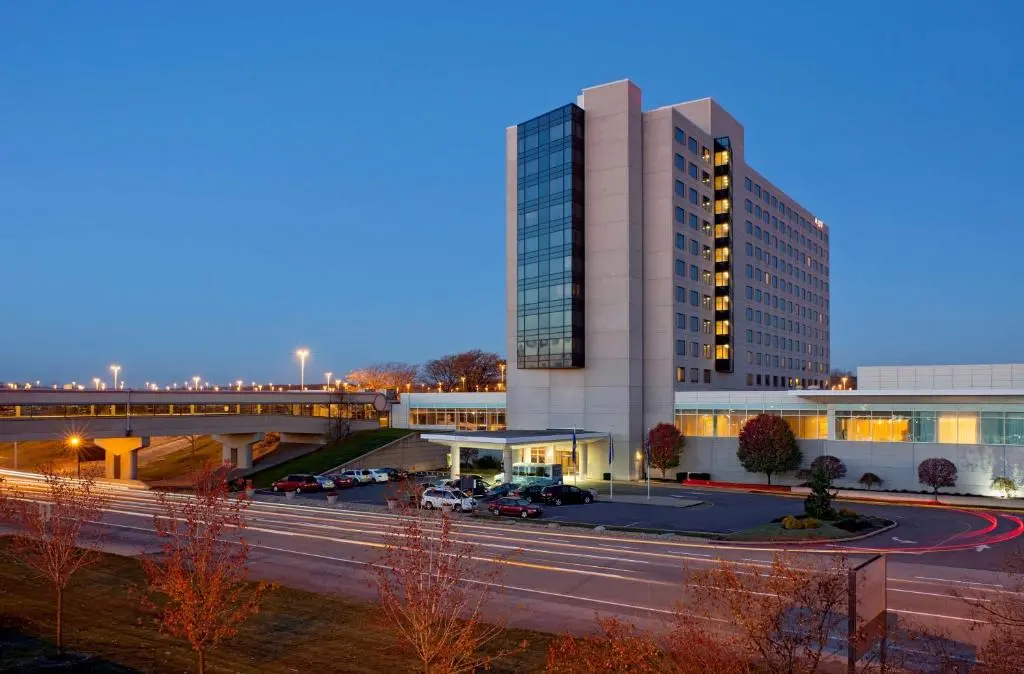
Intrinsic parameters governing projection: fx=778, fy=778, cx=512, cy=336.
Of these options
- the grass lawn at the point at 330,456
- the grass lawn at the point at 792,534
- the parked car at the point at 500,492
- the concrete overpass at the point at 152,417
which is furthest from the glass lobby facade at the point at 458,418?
the grass lawn at the point at 792,534

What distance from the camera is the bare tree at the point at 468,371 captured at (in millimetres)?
154250

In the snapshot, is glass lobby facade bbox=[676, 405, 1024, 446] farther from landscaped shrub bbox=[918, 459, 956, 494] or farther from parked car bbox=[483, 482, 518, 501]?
parked car bbox=[483, 482, 518, 501]

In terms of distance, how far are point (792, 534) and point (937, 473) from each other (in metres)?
24.2

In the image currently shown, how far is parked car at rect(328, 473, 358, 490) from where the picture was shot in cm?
6631

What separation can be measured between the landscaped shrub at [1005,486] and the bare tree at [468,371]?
104 m

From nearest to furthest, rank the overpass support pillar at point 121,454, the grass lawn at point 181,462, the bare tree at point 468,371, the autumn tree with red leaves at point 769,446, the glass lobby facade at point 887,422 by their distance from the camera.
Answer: the glass lobby facade at point 887,422, the autumn tree with red leaves at point 769,446, the overpass support pillar at point 121,454, the grass lawn at point 181,462, the bare tree at point 468,371

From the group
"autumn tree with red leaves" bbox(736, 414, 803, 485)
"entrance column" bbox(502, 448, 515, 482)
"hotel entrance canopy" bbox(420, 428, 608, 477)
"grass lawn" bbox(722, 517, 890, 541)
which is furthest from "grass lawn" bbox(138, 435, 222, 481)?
"grass lawn" bbox(722, 517, 890, 541)

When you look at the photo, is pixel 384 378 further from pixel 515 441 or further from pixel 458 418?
pixel 515 441

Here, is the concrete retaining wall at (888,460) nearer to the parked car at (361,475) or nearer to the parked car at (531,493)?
the parked car at (531,493)

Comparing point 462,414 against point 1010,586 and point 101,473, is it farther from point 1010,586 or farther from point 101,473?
point 1010,586

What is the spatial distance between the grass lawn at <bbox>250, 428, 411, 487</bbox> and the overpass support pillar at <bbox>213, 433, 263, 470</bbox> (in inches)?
192

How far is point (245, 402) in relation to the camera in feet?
283

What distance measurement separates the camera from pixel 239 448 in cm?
8306

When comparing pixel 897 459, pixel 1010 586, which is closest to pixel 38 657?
pixel 1010 586
